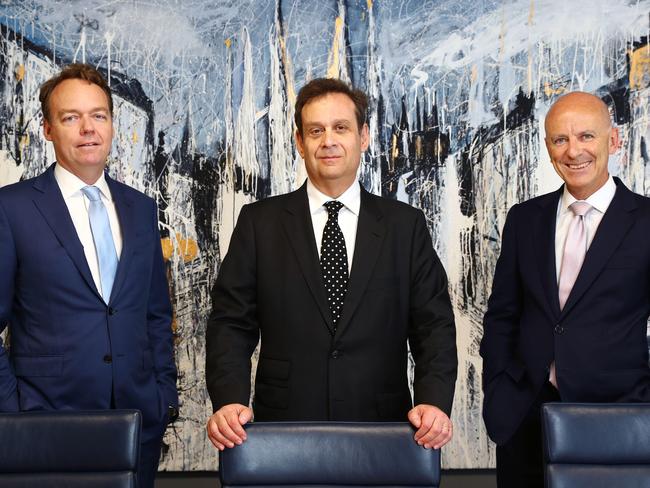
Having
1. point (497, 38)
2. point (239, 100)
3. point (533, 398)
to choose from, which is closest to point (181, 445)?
point (239, 100)

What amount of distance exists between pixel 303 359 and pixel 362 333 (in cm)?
20

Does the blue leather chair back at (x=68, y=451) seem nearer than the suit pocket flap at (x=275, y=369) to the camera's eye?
Yes

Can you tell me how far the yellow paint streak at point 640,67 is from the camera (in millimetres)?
4129

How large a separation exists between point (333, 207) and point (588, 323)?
909 mm

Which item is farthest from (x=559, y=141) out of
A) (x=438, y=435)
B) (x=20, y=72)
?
(x=20, y=72)

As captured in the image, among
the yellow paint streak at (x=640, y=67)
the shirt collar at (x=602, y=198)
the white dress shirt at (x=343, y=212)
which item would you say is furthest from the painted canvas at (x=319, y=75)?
the white dress shirt at (x=343, y=212)

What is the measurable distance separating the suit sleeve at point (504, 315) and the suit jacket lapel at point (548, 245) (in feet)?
0.37

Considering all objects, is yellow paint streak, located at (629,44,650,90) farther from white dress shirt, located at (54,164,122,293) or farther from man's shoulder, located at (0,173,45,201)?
man's shoulder, located at (0,173,45,201)

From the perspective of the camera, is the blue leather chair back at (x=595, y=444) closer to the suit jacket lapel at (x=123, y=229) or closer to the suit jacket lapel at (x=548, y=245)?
the suit jacket lapel at (x=548, y=245)

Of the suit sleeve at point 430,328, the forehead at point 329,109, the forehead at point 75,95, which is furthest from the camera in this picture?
the forehead at point 75,95

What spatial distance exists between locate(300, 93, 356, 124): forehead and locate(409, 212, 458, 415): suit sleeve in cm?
41

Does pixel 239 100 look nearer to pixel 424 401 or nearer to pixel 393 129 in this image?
pixel 393 129

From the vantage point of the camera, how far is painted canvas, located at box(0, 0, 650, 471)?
413cm

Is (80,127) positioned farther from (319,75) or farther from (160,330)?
(319,75)
